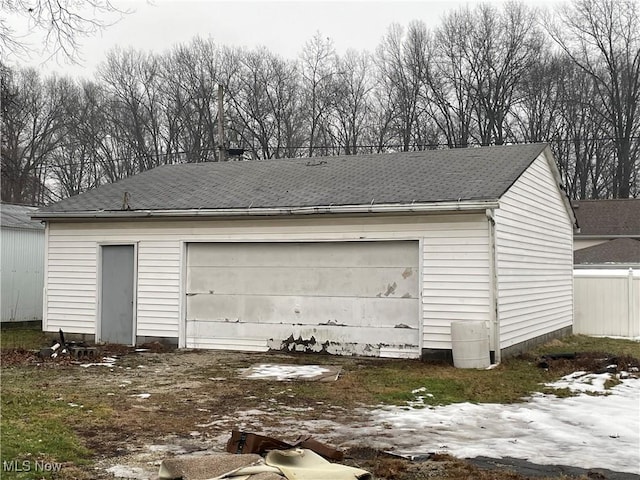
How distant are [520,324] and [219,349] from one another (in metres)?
5.92

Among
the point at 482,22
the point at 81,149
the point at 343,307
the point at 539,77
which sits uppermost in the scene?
the point at 482,22

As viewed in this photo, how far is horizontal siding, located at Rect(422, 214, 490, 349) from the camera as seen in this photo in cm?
1116

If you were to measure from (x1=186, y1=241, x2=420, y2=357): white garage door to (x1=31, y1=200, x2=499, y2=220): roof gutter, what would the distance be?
27.1 inches

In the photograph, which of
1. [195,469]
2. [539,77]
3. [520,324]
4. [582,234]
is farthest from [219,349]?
[539,77]

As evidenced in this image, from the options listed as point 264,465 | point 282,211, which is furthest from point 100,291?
point 264,465

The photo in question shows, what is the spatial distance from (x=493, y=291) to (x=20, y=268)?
14.4 m

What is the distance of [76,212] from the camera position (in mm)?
14078

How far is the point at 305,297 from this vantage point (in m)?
12.6

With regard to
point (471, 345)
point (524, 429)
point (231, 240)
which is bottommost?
point (524, 429)

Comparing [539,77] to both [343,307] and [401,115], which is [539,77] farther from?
[343,307]

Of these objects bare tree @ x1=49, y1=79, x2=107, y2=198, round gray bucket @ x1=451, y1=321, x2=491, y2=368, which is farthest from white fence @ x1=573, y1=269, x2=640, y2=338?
bare tree @ x1=49, y1=79, x2=107, y2=198

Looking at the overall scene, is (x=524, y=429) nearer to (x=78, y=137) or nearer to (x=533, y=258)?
(x=533, y=258)

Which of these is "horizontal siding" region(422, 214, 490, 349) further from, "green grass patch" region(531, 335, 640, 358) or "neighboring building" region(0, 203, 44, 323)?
"neighboring building" region(0, 203, 44, 323)

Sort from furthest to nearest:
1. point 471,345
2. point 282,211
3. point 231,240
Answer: point 231,240, point 282,211, point 471,345
